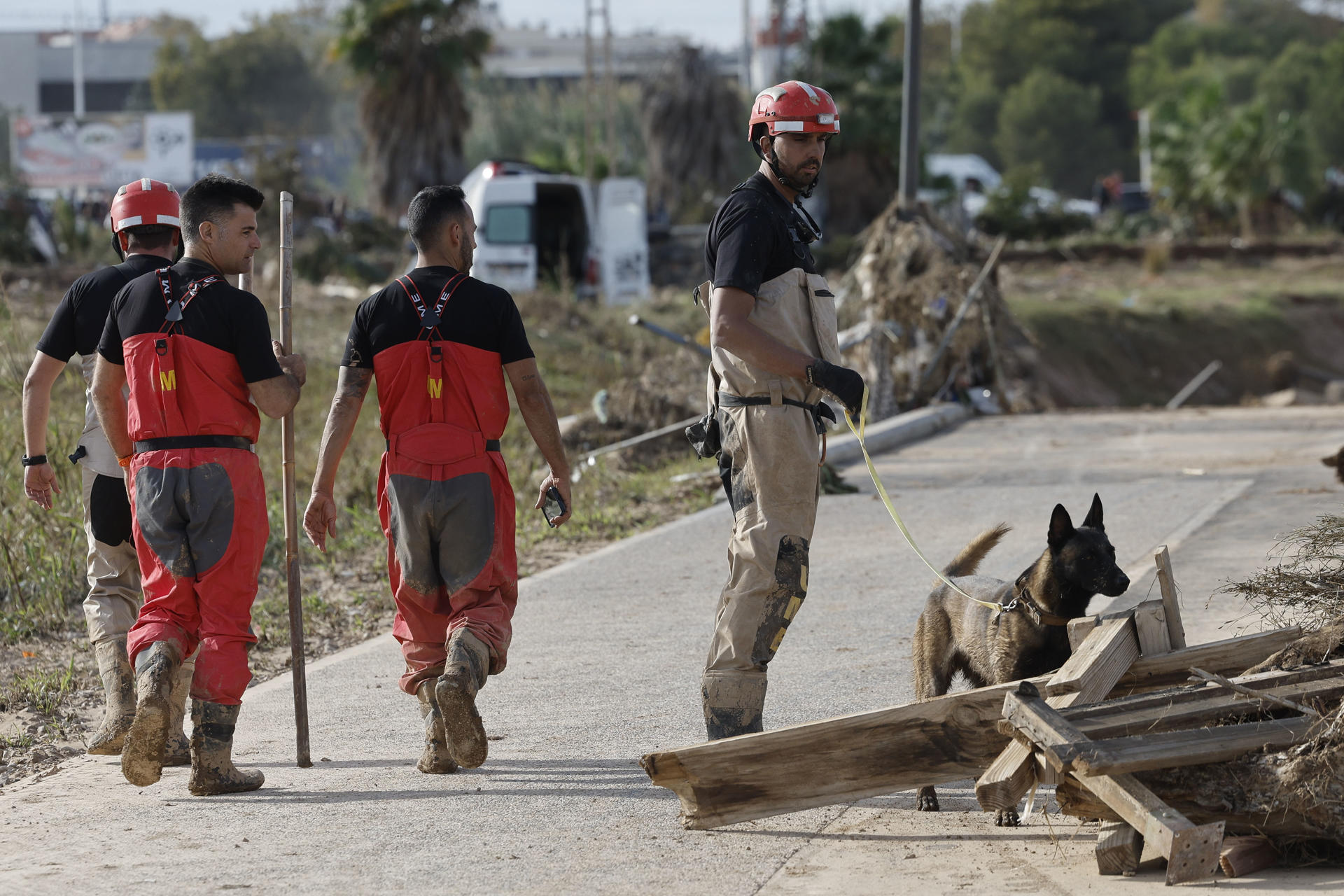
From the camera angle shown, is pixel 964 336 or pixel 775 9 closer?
pixel 964 336

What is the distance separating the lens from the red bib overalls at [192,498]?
4.91 meters

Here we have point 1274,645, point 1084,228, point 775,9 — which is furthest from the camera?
point 775,9

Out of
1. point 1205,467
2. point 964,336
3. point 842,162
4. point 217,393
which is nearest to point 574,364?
point 964,336

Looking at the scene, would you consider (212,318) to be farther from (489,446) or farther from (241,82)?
(241,82)

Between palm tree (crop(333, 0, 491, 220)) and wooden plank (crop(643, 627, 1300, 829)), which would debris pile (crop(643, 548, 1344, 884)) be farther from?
palm tree (crop(333, 0, 491, 220))

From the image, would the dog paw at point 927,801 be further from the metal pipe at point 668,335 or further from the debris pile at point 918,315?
the debris pile at point 918,315

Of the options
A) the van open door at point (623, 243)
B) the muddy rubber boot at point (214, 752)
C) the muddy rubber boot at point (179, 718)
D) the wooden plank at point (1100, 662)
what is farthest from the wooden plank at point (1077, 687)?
the van open door at point (623, 243)

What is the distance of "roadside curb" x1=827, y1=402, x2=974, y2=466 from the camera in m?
12.9

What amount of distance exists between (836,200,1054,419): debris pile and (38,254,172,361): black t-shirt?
34.6ft

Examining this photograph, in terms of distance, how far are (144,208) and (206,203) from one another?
58cm

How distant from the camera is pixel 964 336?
16266 mm

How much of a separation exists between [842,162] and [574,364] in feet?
72.1

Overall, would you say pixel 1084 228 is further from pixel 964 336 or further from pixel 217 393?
pixel 217 393

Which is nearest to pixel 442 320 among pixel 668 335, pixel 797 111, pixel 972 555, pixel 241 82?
pixel 797 111
